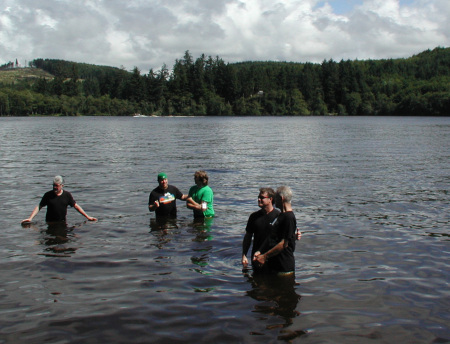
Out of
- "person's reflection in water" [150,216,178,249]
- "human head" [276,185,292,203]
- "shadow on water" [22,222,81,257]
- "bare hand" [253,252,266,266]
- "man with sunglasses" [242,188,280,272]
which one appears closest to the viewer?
"human head" [276,185,292,203]

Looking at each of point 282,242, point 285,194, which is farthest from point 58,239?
point 285,194

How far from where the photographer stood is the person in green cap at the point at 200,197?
13.0 m

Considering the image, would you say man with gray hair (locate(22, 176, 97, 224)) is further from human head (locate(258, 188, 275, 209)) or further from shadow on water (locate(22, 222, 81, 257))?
human head (locate(258, 188, 275, 209))

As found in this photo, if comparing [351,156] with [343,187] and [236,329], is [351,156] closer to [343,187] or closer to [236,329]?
[343,187]

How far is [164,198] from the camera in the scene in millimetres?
13602

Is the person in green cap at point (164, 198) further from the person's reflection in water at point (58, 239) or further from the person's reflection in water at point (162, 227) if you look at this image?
the person's reflection in water at point (58, 239)

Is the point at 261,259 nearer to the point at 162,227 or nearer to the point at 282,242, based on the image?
the point at 282,242

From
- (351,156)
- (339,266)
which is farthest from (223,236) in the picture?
(351,156)

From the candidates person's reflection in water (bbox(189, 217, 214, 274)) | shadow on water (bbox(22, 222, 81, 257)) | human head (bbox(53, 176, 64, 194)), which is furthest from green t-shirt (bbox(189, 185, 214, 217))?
human head (bbox(53, 176, 64, 194))

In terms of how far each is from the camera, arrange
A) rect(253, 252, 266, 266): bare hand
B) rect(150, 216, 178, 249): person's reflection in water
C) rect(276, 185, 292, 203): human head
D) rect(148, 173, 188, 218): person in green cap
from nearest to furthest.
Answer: rect(276, 185, 292, 203): human head
rect(253, 252, 266, 266): bare hand
rect(150, 216, 178, 249): person's reflection in water
rect(148, 173, 188, 218): person in green cap

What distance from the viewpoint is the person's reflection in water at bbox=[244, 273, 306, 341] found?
7302mm

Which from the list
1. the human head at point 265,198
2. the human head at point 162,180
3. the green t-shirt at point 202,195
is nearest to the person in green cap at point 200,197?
the green t-shirt at point 202,195

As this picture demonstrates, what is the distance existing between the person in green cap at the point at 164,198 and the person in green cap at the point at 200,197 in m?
0.29

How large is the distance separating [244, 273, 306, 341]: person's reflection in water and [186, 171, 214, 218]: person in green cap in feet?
13.3
